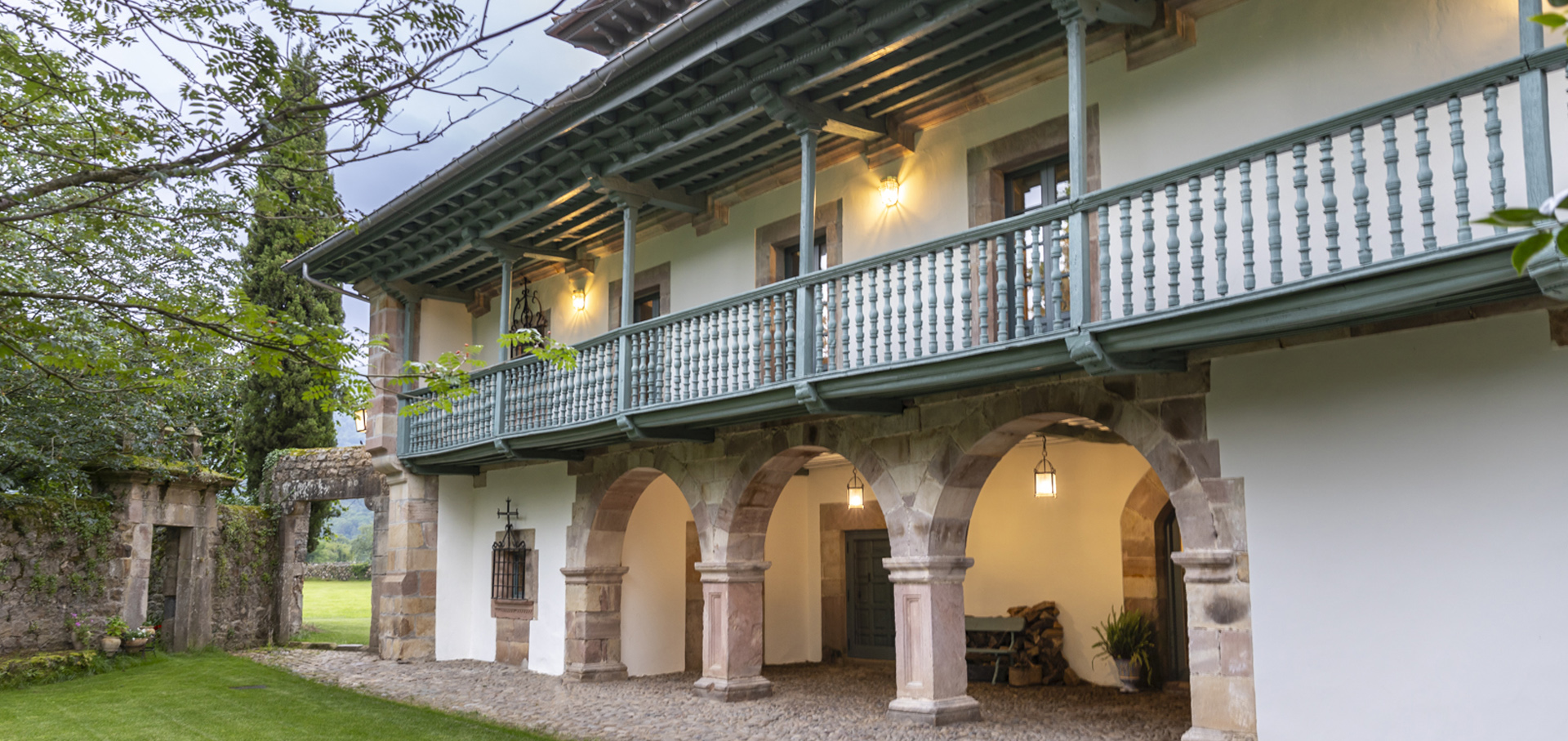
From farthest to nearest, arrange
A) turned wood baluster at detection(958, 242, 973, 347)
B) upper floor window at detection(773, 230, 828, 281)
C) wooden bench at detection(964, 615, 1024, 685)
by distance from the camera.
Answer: wooden bench at detection(964, 615, 1024, 685), upper floor window at detection(773, 230, 828, 281), turned wood baluster at detection(958, 242, 973, 347)

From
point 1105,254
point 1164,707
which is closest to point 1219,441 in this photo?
Answer: point 1105,254

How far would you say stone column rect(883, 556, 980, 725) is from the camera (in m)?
7.82

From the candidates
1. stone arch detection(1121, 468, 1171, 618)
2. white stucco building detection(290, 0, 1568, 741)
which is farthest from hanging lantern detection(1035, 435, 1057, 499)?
stone arch detection(1121, 468, 1171, 618)

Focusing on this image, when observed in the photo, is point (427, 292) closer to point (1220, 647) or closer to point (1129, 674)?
point (1129, 674)

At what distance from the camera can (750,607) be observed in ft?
32.3

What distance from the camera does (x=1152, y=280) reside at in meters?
5.85

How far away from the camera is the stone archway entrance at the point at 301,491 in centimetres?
1584

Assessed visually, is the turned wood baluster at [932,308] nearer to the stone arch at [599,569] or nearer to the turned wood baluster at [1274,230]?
the turned wood baluster at [1274,230]

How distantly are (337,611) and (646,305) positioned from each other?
17.0 meters

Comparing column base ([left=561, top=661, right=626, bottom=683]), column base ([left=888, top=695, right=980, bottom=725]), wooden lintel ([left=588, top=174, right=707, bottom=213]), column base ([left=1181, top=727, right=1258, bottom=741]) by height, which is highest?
wooden lintel ([left=588, top=174, right=707, bottom=213])

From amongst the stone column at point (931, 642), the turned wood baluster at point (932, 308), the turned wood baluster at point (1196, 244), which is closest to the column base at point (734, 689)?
the stone column at point (931, 642)

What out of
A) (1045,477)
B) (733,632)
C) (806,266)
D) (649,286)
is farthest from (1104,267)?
(649,286)

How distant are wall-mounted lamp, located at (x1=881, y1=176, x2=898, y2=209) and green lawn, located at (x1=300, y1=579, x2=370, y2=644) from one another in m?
12.2

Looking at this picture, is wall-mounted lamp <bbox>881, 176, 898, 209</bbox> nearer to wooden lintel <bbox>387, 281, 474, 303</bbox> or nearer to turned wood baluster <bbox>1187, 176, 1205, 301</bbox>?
turned wood baluster <bbox>1187, 176, 1205, 301</bbox>
